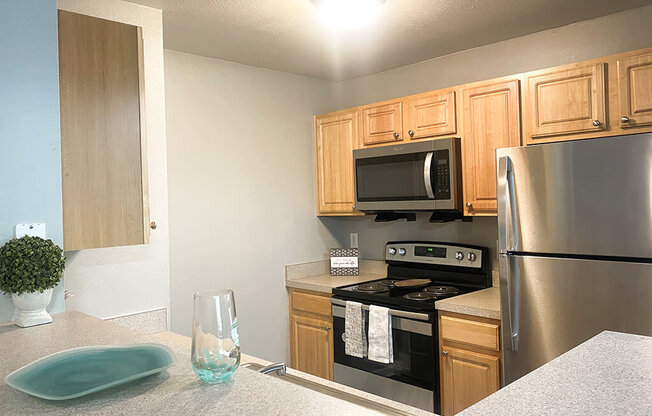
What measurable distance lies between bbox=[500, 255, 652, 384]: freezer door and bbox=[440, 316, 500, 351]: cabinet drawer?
0.44ft

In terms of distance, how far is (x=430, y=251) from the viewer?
3.54 m

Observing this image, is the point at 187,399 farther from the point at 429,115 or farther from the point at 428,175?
the point at 429,115

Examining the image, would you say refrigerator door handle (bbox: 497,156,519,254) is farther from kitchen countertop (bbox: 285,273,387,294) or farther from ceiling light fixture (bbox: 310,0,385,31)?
kitchen countertop (bbox: 285,273,387,294)

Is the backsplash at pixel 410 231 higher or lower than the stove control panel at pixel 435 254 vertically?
higher

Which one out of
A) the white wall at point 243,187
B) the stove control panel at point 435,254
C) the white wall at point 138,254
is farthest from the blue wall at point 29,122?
the stove control panel at point 435,254

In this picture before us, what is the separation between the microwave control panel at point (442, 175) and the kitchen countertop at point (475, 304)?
0.59m

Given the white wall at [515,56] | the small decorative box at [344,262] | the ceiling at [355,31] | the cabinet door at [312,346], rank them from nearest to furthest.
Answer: the ceiling at [355,31]
the white wall at [515,56]
the cabinet door at [312,346]
the small decorative box at [344,262]

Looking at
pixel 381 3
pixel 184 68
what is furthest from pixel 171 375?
pixel 184 68

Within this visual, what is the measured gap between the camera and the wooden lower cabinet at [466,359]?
2.61 meters

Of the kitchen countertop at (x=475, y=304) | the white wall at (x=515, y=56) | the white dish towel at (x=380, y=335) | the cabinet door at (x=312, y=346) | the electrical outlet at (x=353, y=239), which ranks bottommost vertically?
the cabinet door at (x=312, y=346)

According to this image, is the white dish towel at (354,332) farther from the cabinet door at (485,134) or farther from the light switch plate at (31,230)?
the light switch plate at (31,230)

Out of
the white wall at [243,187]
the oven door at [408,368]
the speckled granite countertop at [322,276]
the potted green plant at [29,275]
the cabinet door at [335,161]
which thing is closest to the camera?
the potted green plant at [29,275]

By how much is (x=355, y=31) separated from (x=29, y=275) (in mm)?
2053

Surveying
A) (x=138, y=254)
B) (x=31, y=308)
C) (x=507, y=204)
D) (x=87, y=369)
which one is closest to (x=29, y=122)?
(x=31, y=308)
